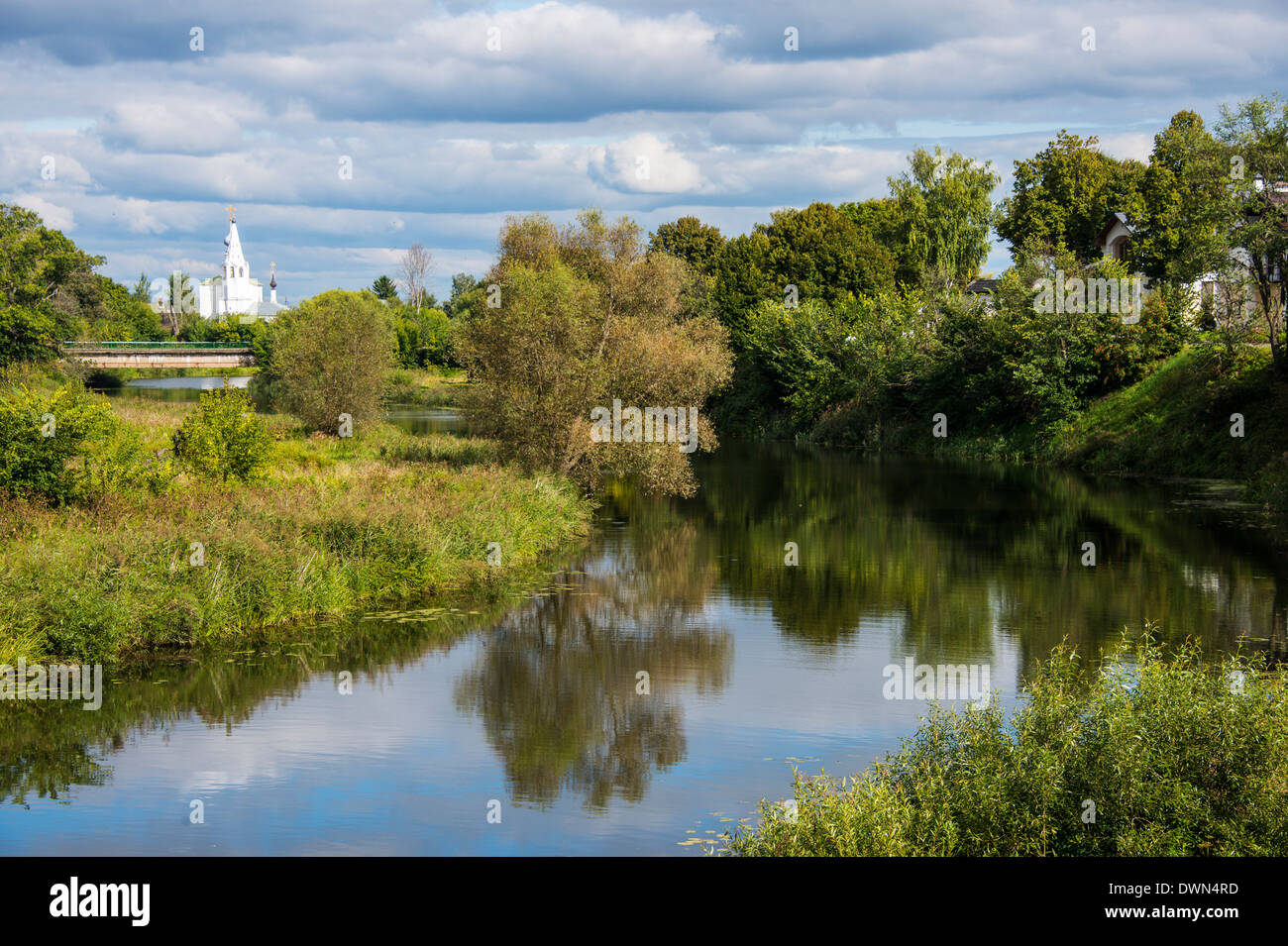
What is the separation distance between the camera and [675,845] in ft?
38.3

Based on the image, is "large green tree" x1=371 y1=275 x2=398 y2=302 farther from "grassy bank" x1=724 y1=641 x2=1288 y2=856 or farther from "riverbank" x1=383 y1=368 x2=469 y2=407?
"grassy bank" x1=724 y1=641 x2=1288 y2=856

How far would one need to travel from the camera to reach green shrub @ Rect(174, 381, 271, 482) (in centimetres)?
2526

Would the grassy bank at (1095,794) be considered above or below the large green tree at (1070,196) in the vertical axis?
below

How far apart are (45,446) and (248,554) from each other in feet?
15.6

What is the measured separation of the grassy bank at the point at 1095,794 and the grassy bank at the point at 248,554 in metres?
11.3

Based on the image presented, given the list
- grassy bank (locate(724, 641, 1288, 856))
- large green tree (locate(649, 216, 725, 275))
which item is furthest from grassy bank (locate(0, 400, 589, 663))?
large green tree (locate(649, 216, 725, 275))

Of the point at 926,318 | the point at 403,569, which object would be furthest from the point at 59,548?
the point at 926,318

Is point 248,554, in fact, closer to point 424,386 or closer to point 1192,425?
point 1192,425

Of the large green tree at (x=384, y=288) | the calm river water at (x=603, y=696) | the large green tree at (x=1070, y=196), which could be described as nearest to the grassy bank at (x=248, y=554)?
the calm river water at (x=603, y=696)

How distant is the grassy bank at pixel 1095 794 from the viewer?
9359mm

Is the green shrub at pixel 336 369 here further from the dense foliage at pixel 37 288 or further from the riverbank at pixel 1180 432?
the riverbank at pixel 1180 432

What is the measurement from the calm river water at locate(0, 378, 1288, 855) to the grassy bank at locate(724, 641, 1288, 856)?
2510 mm

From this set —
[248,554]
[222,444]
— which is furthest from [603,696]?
[222,444]
